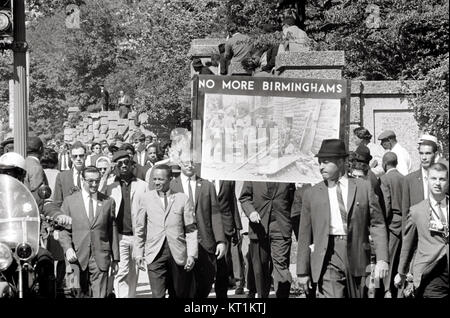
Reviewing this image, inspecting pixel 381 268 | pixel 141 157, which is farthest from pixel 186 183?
pixel 141 157

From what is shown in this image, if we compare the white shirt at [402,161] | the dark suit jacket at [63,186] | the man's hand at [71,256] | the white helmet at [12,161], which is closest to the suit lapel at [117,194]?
the dark suit jacket at [63,186]

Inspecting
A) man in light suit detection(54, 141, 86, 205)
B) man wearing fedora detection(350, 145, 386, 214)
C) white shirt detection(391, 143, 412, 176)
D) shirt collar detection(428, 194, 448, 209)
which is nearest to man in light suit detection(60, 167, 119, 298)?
man in light suit detection(54, 141, 86, 205)

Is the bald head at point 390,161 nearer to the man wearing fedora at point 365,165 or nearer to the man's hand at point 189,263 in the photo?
the man wearing fedora at point 365,165

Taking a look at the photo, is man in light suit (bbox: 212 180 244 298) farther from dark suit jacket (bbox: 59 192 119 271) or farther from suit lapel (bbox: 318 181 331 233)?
suit lapel (bbox: 318 181 331 233)

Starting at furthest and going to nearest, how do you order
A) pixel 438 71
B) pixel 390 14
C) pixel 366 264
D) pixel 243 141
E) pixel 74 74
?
pixel 74 74 < pixel 390 14 < pixel 438 71 < pixel 243 141 < pixel 366 264

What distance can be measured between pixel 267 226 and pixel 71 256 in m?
2.53

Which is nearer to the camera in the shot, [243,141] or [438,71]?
[243,141]

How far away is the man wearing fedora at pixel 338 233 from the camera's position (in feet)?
34.1

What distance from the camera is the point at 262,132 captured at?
1209 centimetres

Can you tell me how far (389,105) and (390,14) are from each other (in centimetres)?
299

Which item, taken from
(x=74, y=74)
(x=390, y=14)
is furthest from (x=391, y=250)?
(x=74, y=74)

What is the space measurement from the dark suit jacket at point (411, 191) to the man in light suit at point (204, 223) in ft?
7.24
